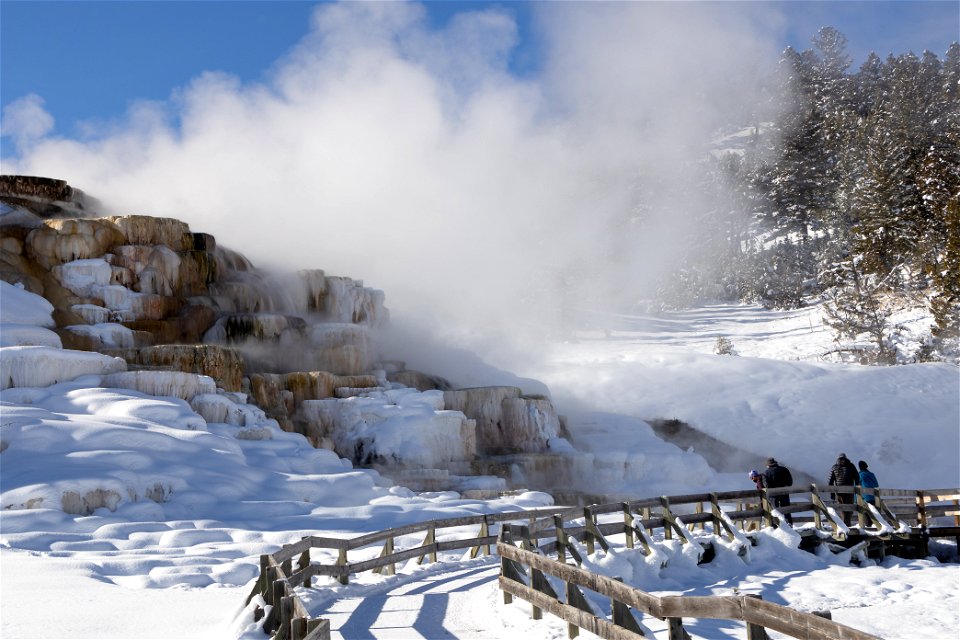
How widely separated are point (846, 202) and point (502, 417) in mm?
37203

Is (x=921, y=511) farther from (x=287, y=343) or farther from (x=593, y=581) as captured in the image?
(x=287, y=343)

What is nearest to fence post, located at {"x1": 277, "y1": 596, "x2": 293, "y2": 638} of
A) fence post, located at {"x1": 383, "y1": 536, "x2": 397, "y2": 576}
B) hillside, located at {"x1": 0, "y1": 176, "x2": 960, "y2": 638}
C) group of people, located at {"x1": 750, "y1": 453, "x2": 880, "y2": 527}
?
hillside, located at {"x1": 0, "y1": 176, "x2": 960, "y2": 638}

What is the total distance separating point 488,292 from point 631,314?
40.3ft

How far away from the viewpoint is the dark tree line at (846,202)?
40250mm

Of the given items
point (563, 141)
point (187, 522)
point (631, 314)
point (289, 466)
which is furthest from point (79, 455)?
point (563, 141)

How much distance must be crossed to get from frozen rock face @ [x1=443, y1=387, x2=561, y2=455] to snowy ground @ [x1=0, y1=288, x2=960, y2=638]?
192 centimetres

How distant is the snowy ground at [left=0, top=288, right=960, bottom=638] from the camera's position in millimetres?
8281

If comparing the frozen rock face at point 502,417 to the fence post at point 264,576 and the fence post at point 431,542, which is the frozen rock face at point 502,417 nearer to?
the fence post at point 431,542

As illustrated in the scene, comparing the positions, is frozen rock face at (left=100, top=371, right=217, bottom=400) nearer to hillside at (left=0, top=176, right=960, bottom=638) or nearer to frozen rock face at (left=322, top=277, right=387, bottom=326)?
hillside at (left=0, top=176, right=960, bottom=638)

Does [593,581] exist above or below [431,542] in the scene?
above

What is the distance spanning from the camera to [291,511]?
50.1ft

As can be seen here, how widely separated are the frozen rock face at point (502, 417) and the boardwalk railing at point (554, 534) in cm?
851

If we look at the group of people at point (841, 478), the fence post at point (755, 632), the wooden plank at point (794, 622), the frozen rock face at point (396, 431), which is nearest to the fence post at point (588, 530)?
the group of people at point (841, 478)

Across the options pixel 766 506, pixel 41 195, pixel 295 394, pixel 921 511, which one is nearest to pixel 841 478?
pixel 921 511
